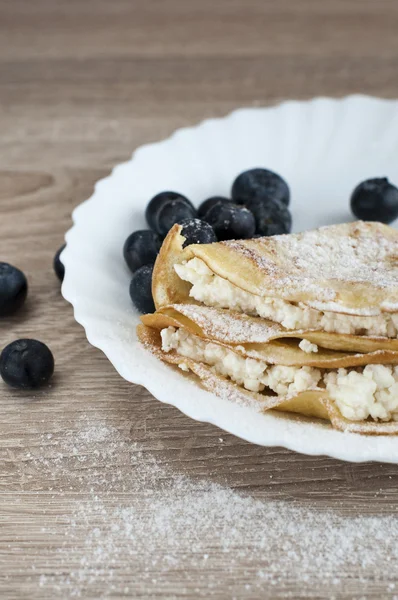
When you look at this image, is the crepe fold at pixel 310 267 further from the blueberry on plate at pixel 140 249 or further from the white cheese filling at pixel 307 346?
the blueberry on plate at pixel 140 249

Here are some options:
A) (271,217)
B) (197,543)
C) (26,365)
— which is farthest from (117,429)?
(271,217)

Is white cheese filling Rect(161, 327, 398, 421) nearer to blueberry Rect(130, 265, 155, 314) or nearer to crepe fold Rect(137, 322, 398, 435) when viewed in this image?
crepe fold Rect(137, 322, 398, 435)

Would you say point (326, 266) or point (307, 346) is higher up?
point (326, 266)

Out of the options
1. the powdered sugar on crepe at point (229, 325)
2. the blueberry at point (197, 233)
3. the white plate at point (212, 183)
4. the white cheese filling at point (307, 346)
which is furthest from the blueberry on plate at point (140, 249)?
the white cheese filling at point (307, 346)

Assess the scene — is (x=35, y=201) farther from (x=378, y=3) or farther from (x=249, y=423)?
(x=378, y=3)

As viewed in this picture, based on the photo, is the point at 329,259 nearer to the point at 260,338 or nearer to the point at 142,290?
the point at 260,338

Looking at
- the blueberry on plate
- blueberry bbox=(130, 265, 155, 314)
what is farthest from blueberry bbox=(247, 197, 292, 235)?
blueberry bbox=(130, 265, 155, 314)
